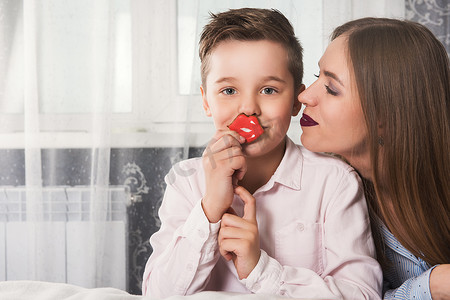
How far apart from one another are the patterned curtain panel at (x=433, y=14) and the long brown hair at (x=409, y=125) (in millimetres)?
1208

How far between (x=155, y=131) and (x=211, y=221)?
1333 mm

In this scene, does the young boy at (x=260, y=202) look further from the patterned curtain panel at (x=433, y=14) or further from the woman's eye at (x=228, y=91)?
the patterned curtain panel at (x=433, y=14)

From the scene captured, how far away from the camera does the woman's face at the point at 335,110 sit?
1.18 metres

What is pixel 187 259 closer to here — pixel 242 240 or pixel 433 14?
pixel 242 240

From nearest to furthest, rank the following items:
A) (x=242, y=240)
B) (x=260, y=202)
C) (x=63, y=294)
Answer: (x=63, y=294), (x=242, y=240), (x=260, y=202)

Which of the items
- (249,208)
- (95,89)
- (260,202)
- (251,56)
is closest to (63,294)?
(249,208)

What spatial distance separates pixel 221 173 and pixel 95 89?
1.40m

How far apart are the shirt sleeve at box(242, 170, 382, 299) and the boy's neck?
0.59 feet

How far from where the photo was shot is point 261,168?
1285 mm

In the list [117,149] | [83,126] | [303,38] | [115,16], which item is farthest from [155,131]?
[303,38]

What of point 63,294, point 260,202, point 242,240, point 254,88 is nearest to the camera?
point 63,294

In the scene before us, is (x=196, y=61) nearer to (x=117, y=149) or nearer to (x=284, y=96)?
(x=117, y=149)

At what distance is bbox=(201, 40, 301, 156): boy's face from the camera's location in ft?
3.76

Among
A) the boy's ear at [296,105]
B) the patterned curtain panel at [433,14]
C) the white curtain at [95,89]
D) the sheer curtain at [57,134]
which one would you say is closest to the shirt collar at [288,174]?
the boy's ear at [296,105]
